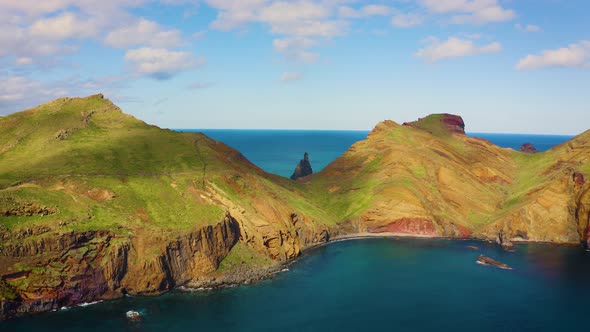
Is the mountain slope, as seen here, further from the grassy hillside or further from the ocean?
the ocean

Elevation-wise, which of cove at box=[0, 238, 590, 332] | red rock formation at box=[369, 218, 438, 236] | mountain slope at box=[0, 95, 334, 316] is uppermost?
mountain slope at box=[0, 95, 334, 316]

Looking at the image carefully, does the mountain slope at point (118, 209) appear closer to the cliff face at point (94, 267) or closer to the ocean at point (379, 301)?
the cliff face at point (94, 267)

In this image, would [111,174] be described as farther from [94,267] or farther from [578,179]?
Answer: [578,179]

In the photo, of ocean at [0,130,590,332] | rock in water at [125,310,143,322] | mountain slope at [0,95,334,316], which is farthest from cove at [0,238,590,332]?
mountain slope at [0,95,334,316]

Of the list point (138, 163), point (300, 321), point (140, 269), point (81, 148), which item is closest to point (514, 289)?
point (300, 321)

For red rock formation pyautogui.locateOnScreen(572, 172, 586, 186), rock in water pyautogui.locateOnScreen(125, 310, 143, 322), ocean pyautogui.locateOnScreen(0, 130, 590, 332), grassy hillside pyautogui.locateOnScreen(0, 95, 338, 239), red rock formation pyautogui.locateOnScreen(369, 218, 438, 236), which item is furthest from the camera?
red rock formation pyautogui.locateOnScreen(369, 218, 438, 236)

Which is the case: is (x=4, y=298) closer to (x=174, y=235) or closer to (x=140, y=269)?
(x=140, y=269)

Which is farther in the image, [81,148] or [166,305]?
[81,148]
